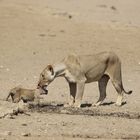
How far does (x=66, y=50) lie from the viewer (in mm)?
25594

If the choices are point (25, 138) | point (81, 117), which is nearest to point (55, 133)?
point (25, 138)

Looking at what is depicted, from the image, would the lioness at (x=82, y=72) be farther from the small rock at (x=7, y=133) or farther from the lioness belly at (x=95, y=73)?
the small rock at (x=7, y=133)

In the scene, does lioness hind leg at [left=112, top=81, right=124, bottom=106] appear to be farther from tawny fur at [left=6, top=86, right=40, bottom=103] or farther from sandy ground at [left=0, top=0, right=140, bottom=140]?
tawny fur at [left=6, top=86, right=40, bottom=103]

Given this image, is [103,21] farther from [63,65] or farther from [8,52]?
[63,65]

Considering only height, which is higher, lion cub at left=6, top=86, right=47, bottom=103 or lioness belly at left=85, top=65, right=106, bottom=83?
lioness belly at left=85, top=65, right=106, bottom=83

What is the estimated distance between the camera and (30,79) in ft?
65.2

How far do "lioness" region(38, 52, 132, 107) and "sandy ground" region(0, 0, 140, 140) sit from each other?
432mm

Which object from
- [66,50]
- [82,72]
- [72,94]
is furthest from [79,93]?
[66,50]

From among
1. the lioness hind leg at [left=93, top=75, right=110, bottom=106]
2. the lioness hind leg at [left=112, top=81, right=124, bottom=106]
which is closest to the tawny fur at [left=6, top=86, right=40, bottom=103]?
the lioness hind leg at [left=93, top=75, right=110, bottom=106]

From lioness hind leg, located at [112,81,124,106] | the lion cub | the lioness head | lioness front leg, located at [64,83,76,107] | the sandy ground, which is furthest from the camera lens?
lioness hind leg, located at [112,81,124,106]

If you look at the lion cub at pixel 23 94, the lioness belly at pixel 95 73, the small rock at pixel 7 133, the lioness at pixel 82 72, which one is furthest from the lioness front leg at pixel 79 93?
the small rock at pixel 7 133

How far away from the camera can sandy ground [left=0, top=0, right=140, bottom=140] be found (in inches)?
512

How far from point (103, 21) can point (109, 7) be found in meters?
5.08

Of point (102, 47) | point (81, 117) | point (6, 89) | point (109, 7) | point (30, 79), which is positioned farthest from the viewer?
point (109, 7)
